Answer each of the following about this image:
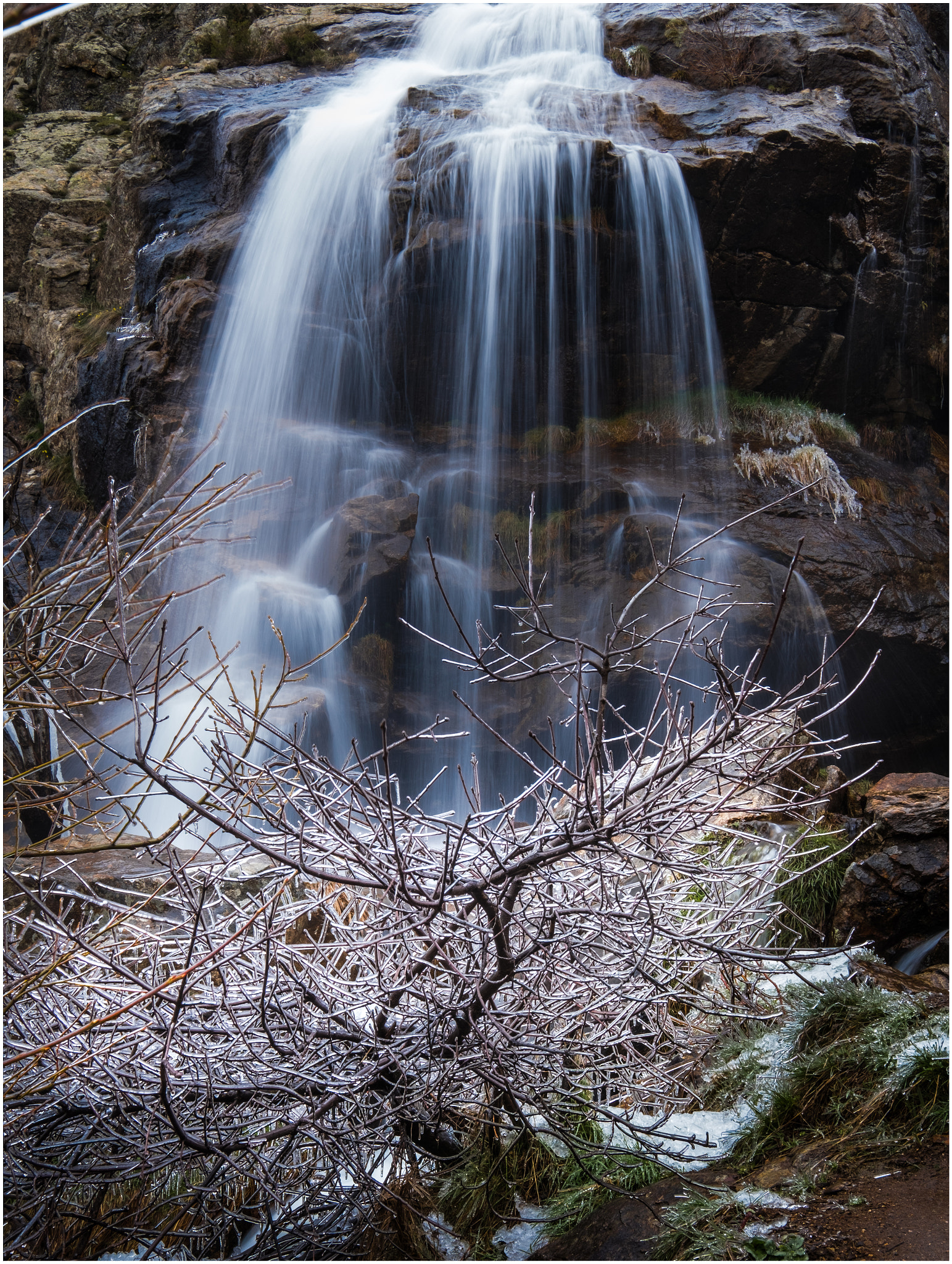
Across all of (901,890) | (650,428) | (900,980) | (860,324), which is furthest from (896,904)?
(860,324)

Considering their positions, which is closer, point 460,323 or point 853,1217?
point 853,1217

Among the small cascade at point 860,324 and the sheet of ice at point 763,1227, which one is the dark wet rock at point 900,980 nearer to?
the sheet of ice at point 763,1227

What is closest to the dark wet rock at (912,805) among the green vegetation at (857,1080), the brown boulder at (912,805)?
the brown boulder at (912,805)

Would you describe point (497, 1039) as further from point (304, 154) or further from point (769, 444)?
point (304, 154)

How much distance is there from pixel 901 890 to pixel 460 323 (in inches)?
238

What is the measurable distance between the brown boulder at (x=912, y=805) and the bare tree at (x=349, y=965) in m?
2.27

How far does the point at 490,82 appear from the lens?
8.80m

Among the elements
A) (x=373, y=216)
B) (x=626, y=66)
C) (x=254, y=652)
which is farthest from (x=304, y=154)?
(x=254, y=652)

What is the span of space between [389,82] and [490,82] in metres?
1.06

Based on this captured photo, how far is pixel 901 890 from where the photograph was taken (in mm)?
3822

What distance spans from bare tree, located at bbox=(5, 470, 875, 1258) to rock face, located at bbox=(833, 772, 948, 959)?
198cm

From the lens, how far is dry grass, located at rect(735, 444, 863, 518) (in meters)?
7.54

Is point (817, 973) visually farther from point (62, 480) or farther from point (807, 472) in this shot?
point (62, 480)

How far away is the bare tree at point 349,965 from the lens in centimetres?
160
